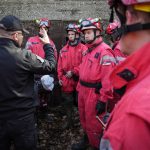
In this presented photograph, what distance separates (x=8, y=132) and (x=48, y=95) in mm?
4250

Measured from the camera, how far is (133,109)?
1252 millimetres

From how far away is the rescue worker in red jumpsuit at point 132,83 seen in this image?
1.23m

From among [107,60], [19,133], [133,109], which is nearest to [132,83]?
[133,109]

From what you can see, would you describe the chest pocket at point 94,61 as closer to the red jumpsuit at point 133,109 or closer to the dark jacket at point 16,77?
the dark jacket at point 16,77

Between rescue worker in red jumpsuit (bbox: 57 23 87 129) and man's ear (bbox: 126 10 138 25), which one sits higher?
man's ear (bbox: 126 10 138 25)

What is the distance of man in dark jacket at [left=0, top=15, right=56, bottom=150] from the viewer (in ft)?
12.7

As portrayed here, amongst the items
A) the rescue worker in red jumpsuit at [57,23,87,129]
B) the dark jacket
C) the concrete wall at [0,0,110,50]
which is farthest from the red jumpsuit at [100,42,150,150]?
the concrete wall at [0,0,110,50]

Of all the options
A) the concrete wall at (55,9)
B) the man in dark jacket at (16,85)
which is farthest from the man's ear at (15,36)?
the concrete wall at (55,9)

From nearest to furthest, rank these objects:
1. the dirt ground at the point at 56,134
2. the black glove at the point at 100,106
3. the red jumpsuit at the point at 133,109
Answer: the red jumpsuit at the point at 133,109 → the black glove at the point at 100,106 → the dirt ground at the point at 56,134

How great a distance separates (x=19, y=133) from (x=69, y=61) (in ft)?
11.2

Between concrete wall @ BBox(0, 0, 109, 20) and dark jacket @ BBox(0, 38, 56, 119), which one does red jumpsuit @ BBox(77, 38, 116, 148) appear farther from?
concrete wall @ BBox(0, 0, 109, 20)

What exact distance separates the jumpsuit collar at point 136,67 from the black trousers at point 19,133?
2.80 metres

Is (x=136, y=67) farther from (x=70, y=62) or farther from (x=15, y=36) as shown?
(x=70, y=62)

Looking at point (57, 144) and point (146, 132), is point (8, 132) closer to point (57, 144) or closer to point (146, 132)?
point (57, 144)
